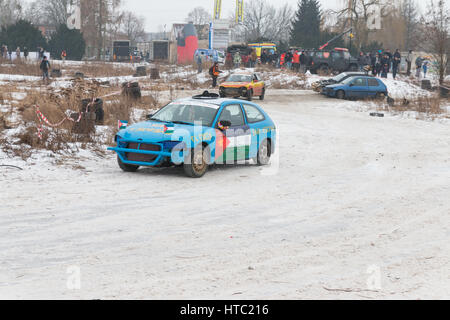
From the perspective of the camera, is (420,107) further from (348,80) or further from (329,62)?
(329,62)

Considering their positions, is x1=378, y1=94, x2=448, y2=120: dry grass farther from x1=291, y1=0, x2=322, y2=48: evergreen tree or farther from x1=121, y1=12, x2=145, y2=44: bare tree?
x1=121, y1=12, x2=145, y2=44: bare tree

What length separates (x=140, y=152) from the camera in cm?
1175

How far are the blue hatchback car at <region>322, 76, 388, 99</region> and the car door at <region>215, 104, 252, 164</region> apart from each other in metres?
20.8

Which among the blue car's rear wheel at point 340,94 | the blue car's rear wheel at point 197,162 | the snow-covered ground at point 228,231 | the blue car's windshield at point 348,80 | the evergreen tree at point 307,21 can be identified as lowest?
the snow-covered ground at point 228,231

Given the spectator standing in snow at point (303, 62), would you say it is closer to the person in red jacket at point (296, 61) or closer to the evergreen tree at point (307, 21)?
the person in red jacket at point (296, 61)

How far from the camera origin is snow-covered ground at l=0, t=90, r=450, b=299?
5871mm

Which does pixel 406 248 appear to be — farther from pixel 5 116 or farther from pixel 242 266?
pixel 5 116

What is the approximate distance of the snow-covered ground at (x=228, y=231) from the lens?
19.3 ft

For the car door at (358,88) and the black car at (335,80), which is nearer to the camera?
the car door at (358,88)

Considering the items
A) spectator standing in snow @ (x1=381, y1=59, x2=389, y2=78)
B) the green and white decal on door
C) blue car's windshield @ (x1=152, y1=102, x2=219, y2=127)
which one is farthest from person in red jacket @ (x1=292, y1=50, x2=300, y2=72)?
blue car's windshield @ (x1=152, y1=102, x2=219, y2=127)

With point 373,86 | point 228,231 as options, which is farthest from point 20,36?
point 228,231

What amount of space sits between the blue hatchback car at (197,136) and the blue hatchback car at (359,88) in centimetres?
2003

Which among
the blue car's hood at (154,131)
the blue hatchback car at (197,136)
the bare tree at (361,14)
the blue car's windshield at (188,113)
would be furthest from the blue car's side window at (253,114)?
the bare tree at (361,14)
